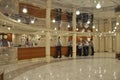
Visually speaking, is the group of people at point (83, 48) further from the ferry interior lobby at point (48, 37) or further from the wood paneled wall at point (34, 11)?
the wood paneled wall at point (34, 11)

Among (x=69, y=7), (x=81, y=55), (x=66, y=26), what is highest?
(x=69, y=7)

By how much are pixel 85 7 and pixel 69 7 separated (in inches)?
73.3

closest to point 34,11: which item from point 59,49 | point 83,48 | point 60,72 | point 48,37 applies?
point 59,49

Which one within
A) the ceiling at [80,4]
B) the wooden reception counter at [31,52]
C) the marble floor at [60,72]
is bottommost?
the marble floor at [60,72]

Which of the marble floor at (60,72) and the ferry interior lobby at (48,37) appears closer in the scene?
the marble floor at (60,72)

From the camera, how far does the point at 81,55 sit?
17.3m

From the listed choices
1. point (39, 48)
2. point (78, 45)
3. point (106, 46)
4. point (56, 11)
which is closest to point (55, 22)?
point (56, 11)

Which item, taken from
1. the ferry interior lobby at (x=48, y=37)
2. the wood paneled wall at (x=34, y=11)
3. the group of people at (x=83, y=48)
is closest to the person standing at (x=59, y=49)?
the ferry interior lobby at (x=48, y=37)

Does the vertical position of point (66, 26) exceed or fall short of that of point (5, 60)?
it exceeds it

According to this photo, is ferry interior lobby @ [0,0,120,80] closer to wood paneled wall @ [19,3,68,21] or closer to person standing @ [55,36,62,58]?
wood paneled wall @ [19,3,68,21]

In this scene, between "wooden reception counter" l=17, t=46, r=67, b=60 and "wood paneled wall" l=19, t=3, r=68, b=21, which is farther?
"wood paneled wall" l=19, t=3, r=68, b=21

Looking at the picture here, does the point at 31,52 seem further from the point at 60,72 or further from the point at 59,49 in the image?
the point at 60,72

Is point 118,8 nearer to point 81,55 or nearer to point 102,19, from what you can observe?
point 81,55

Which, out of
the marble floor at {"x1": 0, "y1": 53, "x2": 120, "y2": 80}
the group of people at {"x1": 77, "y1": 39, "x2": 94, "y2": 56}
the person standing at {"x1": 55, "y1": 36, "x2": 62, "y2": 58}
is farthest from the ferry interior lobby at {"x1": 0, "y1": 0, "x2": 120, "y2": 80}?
the person standing at {"x1": 55, "y1": 36, "x2": 62, "y2": 58}
